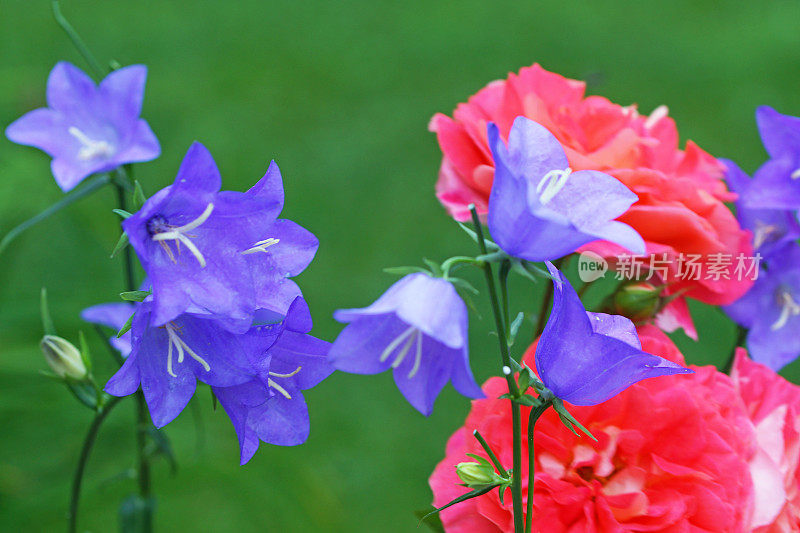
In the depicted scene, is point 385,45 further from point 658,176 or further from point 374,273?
point 658,176

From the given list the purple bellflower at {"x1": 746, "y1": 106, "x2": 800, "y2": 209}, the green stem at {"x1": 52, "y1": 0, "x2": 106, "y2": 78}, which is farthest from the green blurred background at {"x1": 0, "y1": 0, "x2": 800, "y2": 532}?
the purple bellflower at {"x1": 746, "y1": 106, "x2": 800, "y2": 209}

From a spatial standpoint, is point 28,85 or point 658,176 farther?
point 28,85

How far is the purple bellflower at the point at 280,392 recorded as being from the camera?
1.27ft

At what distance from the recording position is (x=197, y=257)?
0.38 meters

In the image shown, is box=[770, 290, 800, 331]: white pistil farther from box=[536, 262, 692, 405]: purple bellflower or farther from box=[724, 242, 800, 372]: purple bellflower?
box=[536, 262, 692, 405]: purple bellflower

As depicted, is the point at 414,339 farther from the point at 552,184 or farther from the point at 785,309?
the point at 785,309

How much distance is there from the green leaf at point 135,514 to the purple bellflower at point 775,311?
41cm

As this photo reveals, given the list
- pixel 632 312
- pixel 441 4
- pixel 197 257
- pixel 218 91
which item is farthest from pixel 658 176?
pixel 441 4

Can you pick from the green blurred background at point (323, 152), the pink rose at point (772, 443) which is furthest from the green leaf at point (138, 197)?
the green blurred background at point (323, 152)

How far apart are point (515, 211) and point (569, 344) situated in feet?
0.21

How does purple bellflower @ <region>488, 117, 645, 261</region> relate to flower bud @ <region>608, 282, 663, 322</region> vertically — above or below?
above

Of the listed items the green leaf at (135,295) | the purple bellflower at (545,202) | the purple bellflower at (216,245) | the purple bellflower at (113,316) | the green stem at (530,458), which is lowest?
the purple bellflower at (113,316)

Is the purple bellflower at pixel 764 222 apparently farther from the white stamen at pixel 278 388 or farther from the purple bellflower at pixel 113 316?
the purple bellflower at pixel 113 316

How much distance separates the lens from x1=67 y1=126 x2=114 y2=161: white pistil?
669 mm
